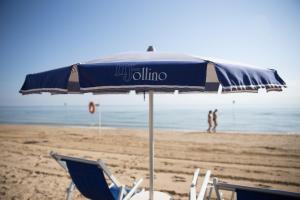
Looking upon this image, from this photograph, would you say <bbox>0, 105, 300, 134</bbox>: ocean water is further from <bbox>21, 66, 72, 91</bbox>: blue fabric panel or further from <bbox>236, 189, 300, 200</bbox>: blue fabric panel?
<bbox>236, 189, 300, 200</bbox>: blue fabric panel

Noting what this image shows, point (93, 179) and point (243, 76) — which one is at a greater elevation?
point (243, 76)

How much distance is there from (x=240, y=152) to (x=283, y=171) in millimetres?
2721

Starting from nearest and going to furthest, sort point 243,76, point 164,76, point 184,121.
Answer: point 164,76
point 243,76
point 184,121

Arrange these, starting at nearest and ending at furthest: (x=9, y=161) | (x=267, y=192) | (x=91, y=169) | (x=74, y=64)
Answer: (x=267, y=192) → (x=74, y=64) → (x=91, y=169) → (x=9, y=161)

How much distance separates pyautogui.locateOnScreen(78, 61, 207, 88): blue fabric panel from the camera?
7.52 feet

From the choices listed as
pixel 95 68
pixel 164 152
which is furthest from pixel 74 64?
pixel 164 152

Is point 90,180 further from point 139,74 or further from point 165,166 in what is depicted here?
point 165,166

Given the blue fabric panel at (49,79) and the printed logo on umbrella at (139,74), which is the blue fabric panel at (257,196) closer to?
the printed logo on umbrella at (139,74)

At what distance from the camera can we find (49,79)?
9.46 feet

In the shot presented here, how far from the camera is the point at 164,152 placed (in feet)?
32.4

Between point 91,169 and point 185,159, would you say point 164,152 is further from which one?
point 91,169

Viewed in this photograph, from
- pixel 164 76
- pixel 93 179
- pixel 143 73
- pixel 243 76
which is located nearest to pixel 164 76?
pixel 164 76

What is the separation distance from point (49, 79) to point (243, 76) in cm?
204

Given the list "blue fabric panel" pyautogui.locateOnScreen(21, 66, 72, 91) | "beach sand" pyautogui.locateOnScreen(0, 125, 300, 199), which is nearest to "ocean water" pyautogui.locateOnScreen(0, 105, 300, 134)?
"beach sand" pyautogui.locateOnScreen(0, 125, 300, 199)
